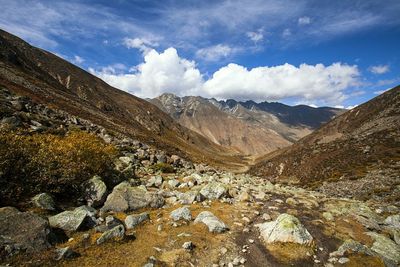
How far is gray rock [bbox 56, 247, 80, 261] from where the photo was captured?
1149cm

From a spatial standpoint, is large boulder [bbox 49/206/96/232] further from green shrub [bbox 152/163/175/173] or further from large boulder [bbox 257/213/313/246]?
green shrub [bbox 152/163/175/173]

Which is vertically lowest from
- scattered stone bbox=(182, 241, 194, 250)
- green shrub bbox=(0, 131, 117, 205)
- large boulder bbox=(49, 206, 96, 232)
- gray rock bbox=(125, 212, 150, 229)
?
scattered stone bbox=(182, 241, 194, 250)

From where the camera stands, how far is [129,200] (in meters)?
18.9

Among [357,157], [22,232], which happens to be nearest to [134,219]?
[22,232]

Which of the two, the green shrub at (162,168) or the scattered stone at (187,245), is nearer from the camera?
the scattered stone at (187,245)

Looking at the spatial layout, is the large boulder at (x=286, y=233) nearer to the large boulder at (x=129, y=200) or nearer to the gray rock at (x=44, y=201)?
the large boulder at (x=129, y=200)

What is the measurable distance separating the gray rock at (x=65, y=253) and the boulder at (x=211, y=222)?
7794 mm

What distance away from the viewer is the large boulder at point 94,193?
60.2 ft

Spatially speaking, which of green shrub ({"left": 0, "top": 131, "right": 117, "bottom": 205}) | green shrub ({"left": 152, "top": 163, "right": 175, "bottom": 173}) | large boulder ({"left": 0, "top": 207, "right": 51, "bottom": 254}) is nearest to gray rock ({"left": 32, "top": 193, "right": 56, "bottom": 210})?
green shrub ({"left": 0, "top": 131, "right": 117, "bottom": 205})

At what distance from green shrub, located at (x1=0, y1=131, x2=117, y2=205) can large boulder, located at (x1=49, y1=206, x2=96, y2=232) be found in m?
3.30

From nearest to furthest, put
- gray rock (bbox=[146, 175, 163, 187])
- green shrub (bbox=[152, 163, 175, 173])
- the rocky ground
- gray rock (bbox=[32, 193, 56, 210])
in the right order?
the rocky ground, gray rock (bbox=[32, 193, 56, 210]), gray rock (bbox=[146, 175, 163, 187]), green shrub (bbox=[152, 163, 175, 173])

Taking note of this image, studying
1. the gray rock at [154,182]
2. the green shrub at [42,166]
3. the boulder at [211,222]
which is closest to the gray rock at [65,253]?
the green shrub at [42,166]

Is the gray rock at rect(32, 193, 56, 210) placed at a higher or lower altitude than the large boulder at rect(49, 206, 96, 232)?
higher

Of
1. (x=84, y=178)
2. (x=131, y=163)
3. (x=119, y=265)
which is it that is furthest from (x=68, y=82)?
(x=119, y=265)
